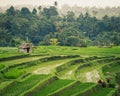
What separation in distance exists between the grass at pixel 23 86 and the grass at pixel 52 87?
860 millimetres

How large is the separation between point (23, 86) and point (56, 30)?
6132 cm

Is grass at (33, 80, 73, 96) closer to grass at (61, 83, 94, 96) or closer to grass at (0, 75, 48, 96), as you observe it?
grass at (61, 83, 94, 96)

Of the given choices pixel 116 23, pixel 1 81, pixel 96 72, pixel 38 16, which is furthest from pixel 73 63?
pixel 38 16

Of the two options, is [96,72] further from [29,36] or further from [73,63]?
[29,36]

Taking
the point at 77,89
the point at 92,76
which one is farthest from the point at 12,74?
the point at 92,76

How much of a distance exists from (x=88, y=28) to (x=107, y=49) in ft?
125

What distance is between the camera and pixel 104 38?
7444 cm

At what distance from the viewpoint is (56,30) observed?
84.5 meters

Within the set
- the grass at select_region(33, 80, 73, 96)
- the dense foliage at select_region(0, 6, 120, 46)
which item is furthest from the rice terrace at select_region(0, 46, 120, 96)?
the dense foliage at select_region(0, 6, 120, 46)

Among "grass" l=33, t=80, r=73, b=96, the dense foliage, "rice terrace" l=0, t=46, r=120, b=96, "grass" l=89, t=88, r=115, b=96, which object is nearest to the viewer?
"grass" l=33, t=80, r=73, b=96

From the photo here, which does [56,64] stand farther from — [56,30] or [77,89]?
[56,30]

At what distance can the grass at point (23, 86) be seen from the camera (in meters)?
21.9

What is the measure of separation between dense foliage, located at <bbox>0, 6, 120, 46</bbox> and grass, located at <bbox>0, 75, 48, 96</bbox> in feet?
Result: 127

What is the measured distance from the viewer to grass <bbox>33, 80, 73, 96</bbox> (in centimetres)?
2265
